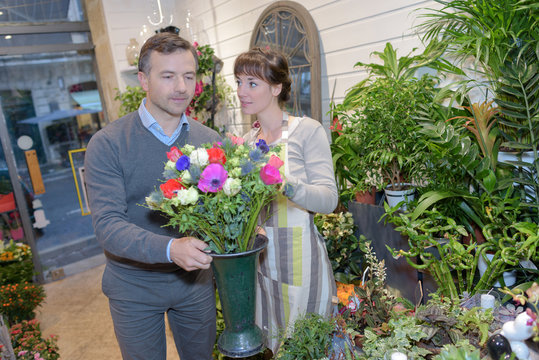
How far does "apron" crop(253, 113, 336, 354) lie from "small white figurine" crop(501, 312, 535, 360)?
0.93 metres

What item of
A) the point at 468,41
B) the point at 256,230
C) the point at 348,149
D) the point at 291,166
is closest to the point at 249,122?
the point at 348,149

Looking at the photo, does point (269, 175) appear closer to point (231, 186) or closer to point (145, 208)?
point (231, 186)

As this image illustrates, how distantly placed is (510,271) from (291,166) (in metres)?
0.96

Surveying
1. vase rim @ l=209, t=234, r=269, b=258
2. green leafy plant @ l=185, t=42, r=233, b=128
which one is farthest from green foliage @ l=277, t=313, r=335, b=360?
green leafy plant @ l=185, t=42, r=233, b=128

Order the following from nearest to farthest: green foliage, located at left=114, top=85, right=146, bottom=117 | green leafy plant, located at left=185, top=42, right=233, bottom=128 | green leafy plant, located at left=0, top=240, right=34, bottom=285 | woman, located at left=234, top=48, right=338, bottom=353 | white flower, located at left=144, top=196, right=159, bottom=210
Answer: white flower, located at left=144, top=196, right=159, bottom=210
woman, located at left=234, top=48, right=338, bottom=353
green leafy plant, located at left=0, top=240, right=34, bottom=285
green leafy plant, located at left=185, top=42, right=233, bottom=128
green foliage, located at left=114, top=85, right=146, bottom=117

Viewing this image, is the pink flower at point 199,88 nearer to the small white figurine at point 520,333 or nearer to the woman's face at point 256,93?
the woman's face at point 256,93

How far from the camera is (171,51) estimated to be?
150 centimetres

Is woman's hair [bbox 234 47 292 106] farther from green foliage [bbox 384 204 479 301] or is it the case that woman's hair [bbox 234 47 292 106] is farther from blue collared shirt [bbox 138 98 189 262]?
green foliage [bbox 384 204 479 301]

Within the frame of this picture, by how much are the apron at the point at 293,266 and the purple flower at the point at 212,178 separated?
0.69 metres

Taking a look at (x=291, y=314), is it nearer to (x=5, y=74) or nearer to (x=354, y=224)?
(x=354, y=224)

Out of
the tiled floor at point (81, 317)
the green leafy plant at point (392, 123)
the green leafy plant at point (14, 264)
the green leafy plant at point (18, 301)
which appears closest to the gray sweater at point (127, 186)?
the green leafy plant at point (392, 123)

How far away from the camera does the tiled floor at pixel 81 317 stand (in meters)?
3.16

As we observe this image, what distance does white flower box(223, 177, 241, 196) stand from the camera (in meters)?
1.02

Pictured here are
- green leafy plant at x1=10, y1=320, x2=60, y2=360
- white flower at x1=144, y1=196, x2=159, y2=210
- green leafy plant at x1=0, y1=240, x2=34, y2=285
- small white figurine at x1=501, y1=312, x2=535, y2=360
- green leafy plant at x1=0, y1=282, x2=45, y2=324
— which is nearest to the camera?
small white figurine at x1=501, y1=312, x2=535, y2=360
